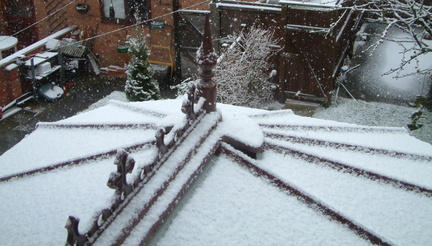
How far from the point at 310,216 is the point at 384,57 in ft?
47.8

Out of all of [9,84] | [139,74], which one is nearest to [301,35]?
[139,74]

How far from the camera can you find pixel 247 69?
1378 cm

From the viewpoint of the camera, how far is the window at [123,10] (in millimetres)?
15781

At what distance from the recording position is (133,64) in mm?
12867

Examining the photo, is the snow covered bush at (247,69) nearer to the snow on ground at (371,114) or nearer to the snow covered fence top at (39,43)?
the snow on ground at (371,114)

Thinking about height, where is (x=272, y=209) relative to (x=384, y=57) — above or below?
above

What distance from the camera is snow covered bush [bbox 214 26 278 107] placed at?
43.8 feet

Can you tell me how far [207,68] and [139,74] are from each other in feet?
30.7

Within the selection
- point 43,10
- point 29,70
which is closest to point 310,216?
point 29,70

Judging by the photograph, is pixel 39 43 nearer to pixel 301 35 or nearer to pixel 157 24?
pixel 157 24

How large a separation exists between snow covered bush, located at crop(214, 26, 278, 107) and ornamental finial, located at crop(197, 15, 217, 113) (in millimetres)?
8947

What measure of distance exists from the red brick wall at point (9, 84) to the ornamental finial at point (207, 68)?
11.7m

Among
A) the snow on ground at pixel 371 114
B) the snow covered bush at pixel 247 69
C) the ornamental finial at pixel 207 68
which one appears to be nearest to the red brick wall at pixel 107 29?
the snow covered bush at pixel 247 69

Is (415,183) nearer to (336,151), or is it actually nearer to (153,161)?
(336,151)
